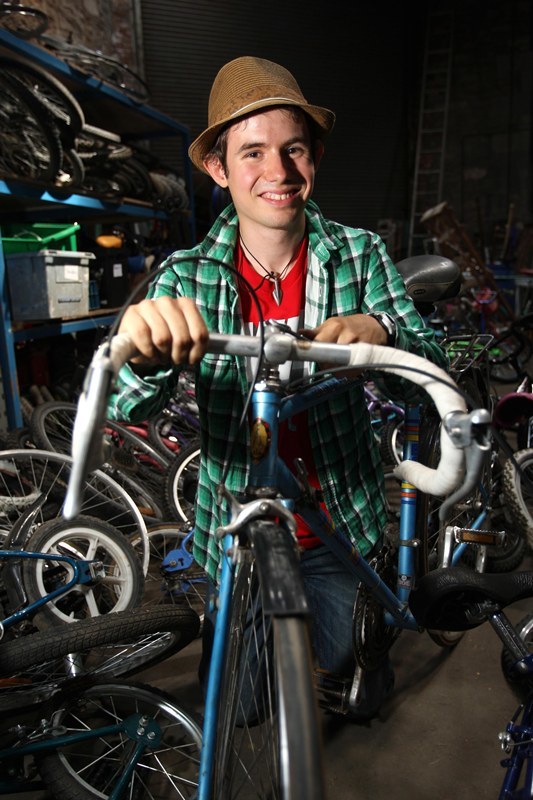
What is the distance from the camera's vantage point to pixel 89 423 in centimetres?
70

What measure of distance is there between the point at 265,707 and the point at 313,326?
0.81 metres

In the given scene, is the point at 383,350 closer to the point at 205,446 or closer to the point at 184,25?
the point at 205,446

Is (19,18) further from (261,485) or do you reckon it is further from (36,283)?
(261,485)

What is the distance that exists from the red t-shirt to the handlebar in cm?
45

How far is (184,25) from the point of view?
7031 millimetres

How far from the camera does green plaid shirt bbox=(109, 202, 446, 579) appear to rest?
131 cm

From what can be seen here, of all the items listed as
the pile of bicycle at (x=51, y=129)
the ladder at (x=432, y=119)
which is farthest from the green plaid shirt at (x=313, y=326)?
the ladder at (x=432, y=119)

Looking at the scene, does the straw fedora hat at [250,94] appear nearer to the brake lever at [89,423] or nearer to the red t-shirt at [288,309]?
the red t-shirt at [288,309]

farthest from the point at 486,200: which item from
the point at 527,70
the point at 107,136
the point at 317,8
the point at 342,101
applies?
the point at 107,136

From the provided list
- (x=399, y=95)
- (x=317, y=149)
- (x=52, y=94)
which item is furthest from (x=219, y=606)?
(x=399, y=95)

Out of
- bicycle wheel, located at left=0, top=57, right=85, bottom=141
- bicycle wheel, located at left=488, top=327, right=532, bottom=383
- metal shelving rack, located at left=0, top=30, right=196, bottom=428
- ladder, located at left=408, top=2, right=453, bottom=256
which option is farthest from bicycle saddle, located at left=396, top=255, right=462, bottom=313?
ladder, located at left=408, top=2, right=453, bottom=256

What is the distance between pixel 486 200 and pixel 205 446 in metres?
9.45

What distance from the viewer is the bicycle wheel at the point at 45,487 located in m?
2.34

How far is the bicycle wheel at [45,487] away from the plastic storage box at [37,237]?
3.78 ft
